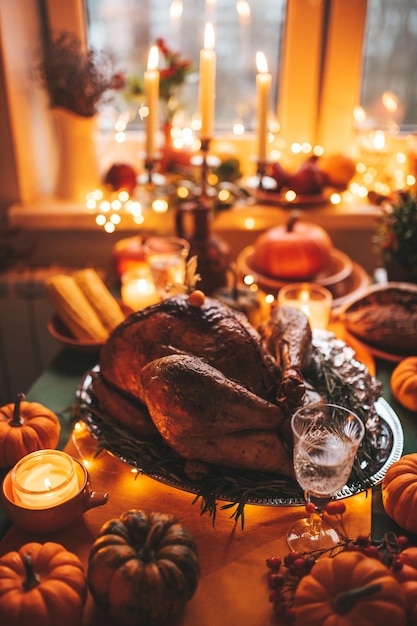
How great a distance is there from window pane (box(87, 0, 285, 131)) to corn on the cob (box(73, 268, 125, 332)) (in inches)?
36.9

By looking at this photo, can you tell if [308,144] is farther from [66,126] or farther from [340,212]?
[66,126]

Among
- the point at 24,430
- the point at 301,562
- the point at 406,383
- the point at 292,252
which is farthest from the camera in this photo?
the point at 292,252

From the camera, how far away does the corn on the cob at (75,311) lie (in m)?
1.52

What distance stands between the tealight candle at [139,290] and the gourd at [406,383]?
0.65 metres

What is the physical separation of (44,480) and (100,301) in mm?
657

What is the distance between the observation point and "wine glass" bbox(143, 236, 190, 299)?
4.98 feet

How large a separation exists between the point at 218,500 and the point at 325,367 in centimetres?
41

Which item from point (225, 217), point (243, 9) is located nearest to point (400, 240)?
point (225, 217)

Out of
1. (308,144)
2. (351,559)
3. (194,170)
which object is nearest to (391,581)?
(351,559)

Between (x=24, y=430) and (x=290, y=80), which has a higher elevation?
(x=290, y=80)

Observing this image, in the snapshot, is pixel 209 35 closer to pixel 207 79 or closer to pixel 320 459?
pixel 207 79

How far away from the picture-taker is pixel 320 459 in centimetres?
94

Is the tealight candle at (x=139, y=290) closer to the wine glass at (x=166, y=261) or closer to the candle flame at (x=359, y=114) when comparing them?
the wine glass at (x=166, y=261)

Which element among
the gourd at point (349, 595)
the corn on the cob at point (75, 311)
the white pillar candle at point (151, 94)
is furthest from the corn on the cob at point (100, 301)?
the gourd at point (349, 595)
